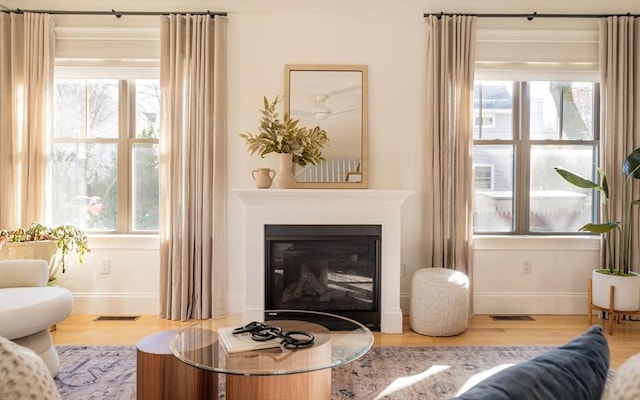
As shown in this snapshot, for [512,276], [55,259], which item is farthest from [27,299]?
[512,276]

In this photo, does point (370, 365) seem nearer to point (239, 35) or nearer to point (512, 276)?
point (512, 276)

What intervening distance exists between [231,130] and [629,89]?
343 centimetres

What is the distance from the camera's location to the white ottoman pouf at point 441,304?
3195 millimetres

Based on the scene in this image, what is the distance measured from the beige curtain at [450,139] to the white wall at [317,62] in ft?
0.39

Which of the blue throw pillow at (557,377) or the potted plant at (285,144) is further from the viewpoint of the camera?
the potted plant at (285,144)

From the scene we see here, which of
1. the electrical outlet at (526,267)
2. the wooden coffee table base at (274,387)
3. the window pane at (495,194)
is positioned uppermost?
the window pane at (495,194)

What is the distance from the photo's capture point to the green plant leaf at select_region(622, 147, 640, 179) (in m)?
3.31

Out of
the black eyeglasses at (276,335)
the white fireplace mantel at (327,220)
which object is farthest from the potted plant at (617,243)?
the black eyeglasses at (276,335)

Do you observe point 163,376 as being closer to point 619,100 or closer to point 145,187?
point 145,187

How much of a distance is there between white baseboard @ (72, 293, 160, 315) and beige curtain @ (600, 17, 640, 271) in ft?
13.2

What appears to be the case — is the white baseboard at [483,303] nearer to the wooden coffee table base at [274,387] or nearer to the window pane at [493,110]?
the window pane at [493,110]

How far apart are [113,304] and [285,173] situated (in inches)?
75.9

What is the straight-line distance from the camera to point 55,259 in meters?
→ 3.44

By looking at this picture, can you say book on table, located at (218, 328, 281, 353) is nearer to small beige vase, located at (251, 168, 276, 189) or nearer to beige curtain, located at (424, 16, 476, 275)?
small beige vase, located at (251, 168, 276, 189)
